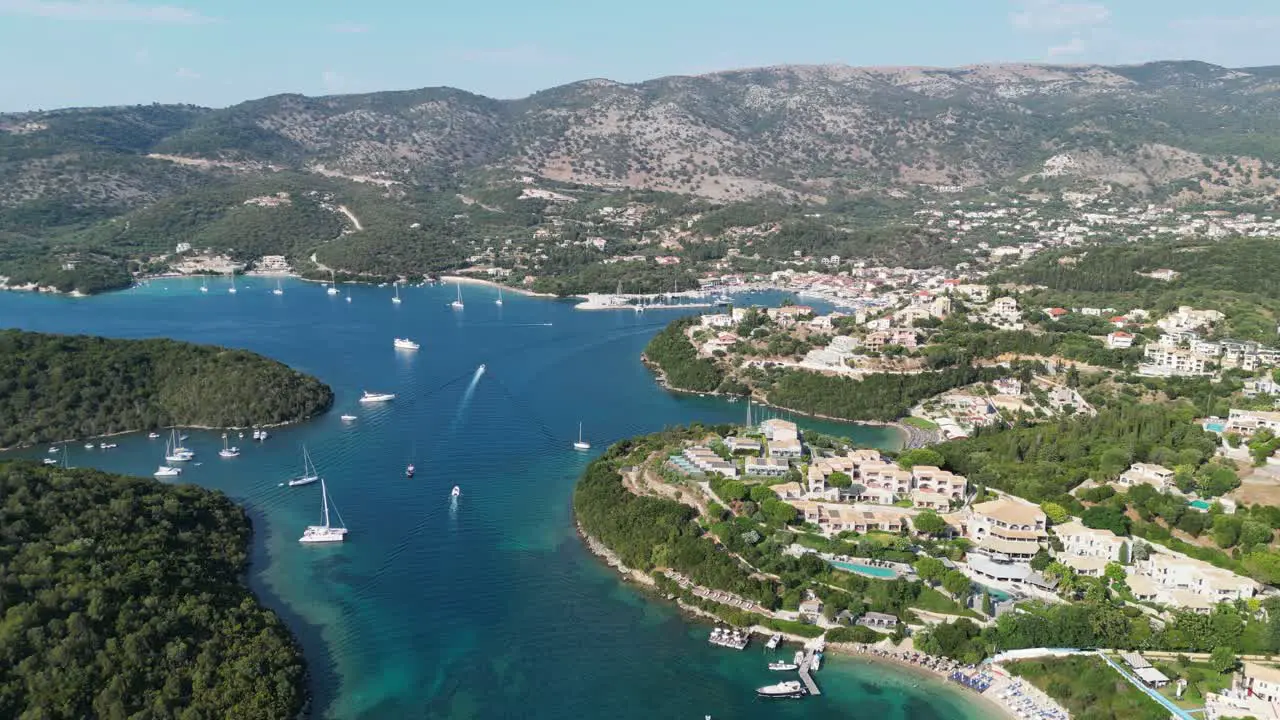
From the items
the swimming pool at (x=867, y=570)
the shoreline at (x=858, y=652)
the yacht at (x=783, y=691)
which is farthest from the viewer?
the swimming pool at (x=867, y=570)

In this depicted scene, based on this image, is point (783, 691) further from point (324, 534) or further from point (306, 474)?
point (306, 474)

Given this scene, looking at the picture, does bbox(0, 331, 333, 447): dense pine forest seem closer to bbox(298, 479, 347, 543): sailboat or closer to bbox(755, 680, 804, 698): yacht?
bbox(298, 479, 347, 543): sailboat

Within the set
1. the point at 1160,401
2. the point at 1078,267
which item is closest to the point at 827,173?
the point at 1078,267

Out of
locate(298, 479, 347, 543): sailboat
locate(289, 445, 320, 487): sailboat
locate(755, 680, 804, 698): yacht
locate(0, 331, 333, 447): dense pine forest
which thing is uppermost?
locate(0, 331, 333, 447): dense pine forest

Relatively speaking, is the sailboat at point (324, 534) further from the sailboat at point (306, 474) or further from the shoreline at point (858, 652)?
the shoreline at point (858, 652)

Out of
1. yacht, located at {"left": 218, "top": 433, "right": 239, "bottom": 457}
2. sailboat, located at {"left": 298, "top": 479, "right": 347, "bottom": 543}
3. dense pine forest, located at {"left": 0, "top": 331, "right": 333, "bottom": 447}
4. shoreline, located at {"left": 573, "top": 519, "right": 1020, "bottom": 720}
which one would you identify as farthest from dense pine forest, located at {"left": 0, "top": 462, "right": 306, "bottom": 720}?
dense pine forest, located at {"left": 0, "top": 331, "right": 333, "bottom": 447}

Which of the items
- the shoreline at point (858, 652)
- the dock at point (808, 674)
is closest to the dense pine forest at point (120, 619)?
the shoreline at point (858, 652)
